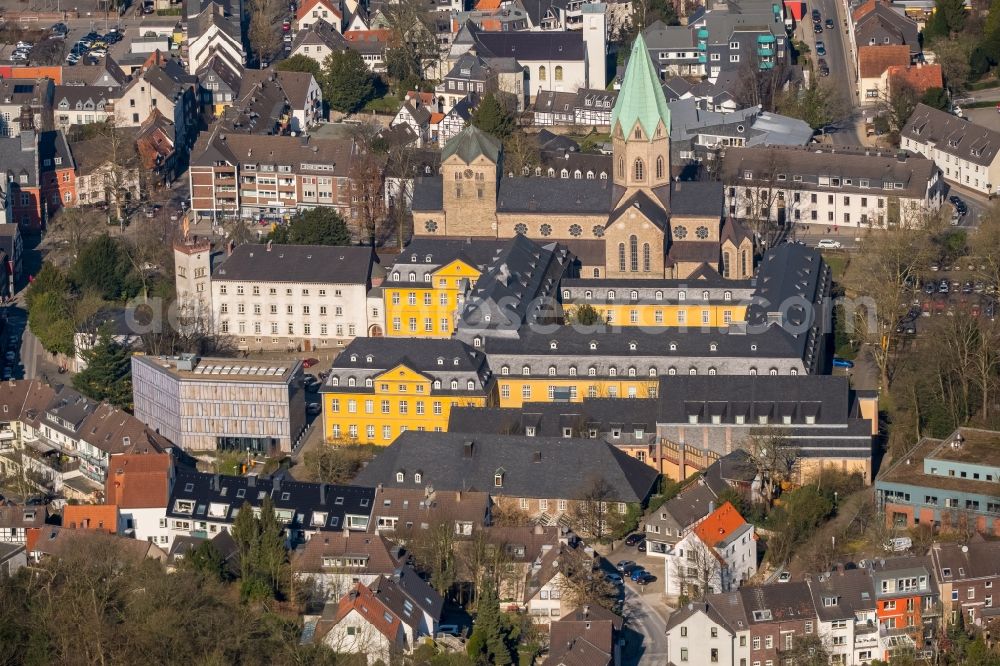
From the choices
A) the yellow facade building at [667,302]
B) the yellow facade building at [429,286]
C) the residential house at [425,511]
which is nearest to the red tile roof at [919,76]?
the yellow facade building at [667,302]

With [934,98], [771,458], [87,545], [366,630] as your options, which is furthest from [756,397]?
[934,98]

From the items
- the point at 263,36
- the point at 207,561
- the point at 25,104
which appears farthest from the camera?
the point at 263,36

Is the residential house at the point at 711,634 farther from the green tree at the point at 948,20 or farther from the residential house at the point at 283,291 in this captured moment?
the green tree at the point at 948,20

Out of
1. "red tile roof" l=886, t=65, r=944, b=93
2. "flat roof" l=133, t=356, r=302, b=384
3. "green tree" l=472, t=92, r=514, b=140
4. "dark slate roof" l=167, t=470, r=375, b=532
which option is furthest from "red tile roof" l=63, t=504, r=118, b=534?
"red tile roof" l=886, t=65, r=944, b=93

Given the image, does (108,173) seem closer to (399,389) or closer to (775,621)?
(399,389)

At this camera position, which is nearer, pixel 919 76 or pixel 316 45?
pixel 919 76

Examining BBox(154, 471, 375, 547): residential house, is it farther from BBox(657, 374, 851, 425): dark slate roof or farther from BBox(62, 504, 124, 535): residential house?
BBox(657, 374, 851, 425): dark slate roof
